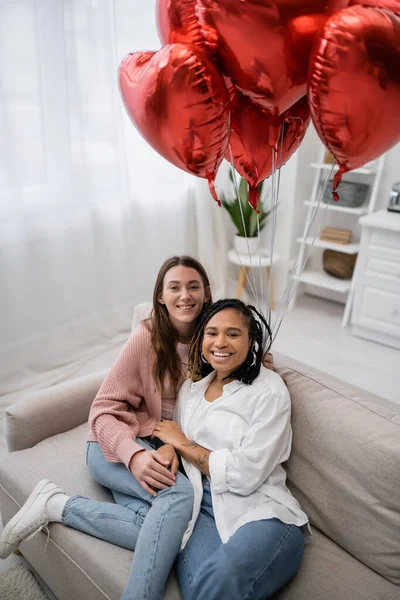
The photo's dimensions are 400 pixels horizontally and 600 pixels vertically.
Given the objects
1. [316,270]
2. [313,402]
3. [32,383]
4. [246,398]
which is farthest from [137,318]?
[316,270]

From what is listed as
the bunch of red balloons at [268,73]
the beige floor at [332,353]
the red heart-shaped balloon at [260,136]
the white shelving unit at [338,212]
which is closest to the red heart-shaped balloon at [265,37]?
the bunch of red balloons at [268,73]

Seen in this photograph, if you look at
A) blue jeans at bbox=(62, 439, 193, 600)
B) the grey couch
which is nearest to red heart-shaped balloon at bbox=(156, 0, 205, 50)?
the grey couch

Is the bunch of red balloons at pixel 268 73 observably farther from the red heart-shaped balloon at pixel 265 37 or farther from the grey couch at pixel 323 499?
the grey couch at pixel 323 499

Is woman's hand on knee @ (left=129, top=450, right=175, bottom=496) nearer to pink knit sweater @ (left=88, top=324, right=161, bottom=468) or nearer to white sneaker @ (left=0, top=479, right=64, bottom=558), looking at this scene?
pink knit sweater @ (left=88, top=324, right=161, bottom=468)

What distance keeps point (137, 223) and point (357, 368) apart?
A: 152 cm

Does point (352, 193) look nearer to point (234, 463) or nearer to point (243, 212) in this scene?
point (243, 212)

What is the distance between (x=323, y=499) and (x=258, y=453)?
0.73 ft

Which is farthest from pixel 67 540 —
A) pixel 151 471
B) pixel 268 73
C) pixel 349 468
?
pixel 268 73

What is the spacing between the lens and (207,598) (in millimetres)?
1032

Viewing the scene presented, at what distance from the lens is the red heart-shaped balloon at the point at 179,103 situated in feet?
3.42

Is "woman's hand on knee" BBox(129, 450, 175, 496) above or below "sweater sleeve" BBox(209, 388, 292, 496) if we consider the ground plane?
below

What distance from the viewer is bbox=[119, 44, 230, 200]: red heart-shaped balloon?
1.04 m

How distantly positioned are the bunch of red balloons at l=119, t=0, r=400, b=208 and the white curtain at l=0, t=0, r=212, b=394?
137cm

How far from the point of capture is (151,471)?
130 centimetres
